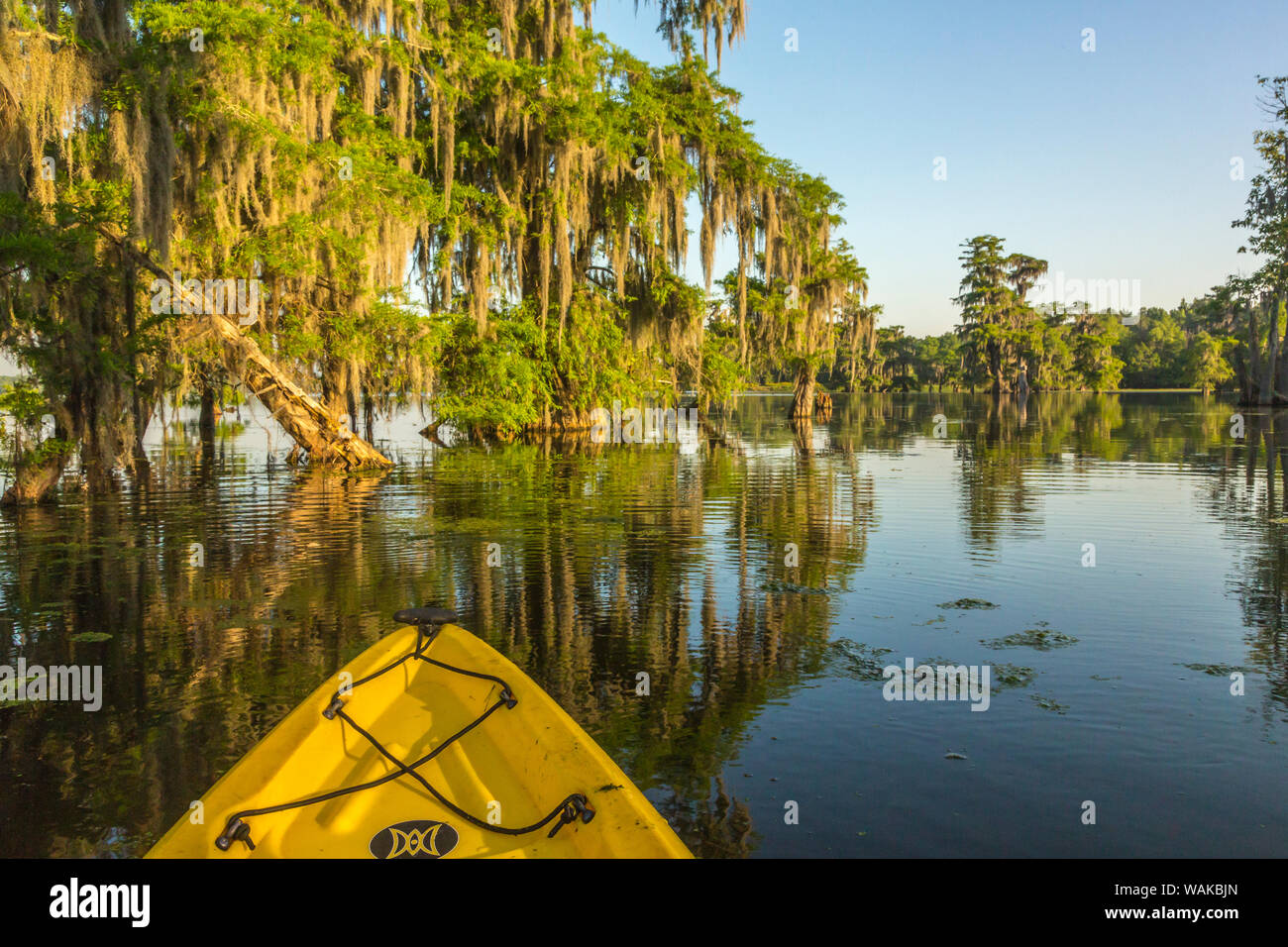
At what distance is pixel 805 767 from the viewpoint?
17.8ft

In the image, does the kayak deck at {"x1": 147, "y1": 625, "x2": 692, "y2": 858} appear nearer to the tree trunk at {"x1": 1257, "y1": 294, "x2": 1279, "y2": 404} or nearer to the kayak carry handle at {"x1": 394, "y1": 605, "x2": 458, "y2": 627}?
the kayak carry handle at {"x1": 394, "y1": 605, "x2": 458, "y2": 627}

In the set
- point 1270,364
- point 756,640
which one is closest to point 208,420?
point 756,640

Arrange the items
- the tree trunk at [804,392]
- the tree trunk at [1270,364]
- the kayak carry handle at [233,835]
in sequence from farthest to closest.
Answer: the tree trunk at [1270,364] < the tree trunk at [804,392] < the kayak carry handle at [233,835]

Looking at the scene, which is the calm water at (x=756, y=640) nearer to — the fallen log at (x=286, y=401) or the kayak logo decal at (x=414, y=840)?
the kayak logo decal at (x=414, y=840)

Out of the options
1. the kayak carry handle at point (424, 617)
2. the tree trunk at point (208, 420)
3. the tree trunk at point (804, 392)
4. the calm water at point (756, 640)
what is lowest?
the calm water at point (756, 640)

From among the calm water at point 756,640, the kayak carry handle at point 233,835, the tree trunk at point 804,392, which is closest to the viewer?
the kayak carry handle at point 233,835

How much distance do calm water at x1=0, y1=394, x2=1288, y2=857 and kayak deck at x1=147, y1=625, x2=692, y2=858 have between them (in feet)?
2.70

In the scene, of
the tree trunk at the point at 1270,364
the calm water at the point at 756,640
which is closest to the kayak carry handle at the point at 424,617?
the calm water at the point at 756,640

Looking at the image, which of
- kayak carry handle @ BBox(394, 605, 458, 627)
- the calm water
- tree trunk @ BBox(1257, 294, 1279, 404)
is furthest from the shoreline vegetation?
tree trunk @ BBox(1257, 294, 1279, 404)

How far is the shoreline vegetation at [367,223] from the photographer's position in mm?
16328

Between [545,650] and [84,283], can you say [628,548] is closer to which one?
[545,650]

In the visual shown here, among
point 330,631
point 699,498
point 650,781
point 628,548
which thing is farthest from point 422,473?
point 650,781

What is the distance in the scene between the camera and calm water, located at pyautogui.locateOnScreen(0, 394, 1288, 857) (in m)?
4.95
